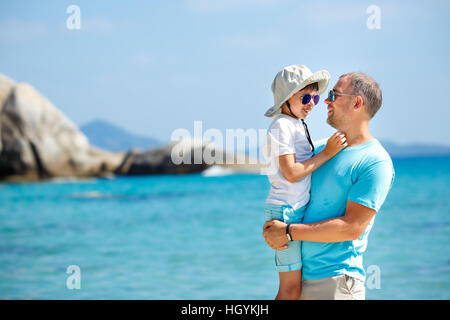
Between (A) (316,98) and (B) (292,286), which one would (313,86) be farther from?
(B) (292,286)

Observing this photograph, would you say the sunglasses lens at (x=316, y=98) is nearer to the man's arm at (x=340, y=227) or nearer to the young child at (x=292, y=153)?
the young child at (x=292, y=153)

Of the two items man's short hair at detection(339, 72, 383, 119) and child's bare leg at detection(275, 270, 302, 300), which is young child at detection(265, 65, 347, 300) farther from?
man's short hair at detection(339, 72, 383, 119)

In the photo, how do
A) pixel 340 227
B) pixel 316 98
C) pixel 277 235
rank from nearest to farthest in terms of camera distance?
pixel 340 227 < pixel 277 235 < pixel 316 98

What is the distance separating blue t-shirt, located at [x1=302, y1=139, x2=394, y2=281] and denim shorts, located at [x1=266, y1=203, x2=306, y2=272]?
1.2 inches

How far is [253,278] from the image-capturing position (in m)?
9.17

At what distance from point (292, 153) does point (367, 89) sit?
0.46 m

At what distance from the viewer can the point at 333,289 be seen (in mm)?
2621

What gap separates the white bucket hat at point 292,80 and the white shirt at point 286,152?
10 cm

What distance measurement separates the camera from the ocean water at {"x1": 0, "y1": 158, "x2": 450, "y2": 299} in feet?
28.5

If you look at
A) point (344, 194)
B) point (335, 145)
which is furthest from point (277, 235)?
point (335, 145)

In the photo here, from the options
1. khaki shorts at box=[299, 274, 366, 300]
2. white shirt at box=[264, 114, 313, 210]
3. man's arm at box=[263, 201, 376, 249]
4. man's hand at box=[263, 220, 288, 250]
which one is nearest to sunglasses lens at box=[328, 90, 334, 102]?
white shirt at box=[264, 114, 313, 210]

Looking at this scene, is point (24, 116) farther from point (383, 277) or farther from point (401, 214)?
point (383, 277)

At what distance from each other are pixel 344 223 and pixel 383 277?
22.1 feet

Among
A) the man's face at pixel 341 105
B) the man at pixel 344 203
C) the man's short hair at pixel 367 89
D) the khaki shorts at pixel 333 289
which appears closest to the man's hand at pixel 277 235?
the man at pixel 344 203
